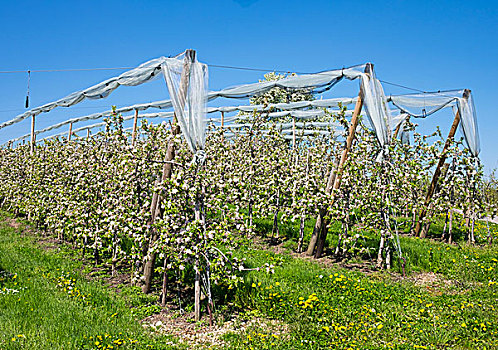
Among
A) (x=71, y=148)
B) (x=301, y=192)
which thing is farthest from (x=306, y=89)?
(x=71, y=148)

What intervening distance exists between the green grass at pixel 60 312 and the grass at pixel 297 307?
1 cm

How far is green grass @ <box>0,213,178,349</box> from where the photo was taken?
429 centimetres

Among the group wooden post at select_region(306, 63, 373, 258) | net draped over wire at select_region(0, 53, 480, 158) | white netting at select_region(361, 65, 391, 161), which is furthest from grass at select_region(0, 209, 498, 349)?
white netting at select_region(361, 65, 391, 161)

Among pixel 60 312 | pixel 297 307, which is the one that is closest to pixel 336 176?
pixel 297 307

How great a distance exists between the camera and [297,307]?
209 inches

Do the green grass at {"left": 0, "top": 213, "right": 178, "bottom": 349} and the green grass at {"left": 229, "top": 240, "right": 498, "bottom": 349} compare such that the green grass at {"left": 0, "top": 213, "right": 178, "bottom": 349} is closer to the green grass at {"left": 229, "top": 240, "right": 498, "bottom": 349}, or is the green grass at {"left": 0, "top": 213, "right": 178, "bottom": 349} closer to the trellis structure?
the green grass at {"left": 229, "top": 240, "right": 498, "bottom": 349}

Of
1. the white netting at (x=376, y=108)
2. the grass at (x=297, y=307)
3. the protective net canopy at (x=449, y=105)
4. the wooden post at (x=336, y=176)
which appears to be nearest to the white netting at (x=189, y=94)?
the grass at (x=297, y=307)

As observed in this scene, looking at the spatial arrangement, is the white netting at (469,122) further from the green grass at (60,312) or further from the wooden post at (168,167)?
the green grass at (60,312)

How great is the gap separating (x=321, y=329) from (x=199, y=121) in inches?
131

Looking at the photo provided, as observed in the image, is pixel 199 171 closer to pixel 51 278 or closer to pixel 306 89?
pixel 51 278

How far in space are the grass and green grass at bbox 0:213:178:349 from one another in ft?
0.04

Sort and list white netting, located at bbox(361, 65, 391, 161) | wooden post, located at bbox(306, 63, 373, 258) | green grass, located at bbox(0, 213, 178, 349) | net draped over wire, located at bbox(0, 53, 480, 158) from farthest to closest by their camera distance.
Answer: wooden post, located at bbox(306, 63, 373, 258) → white netting, located at bbox(361, 65, 391, 161) → net draped over wire, located at bbox(0, 53, 480, 158) → green grass, located at bbox(0, 213, 178, 349)

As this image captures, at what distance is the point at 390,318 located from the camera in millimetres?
5074

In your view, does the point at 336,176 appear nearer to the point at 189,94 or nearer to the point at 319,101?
the point at 189,94
